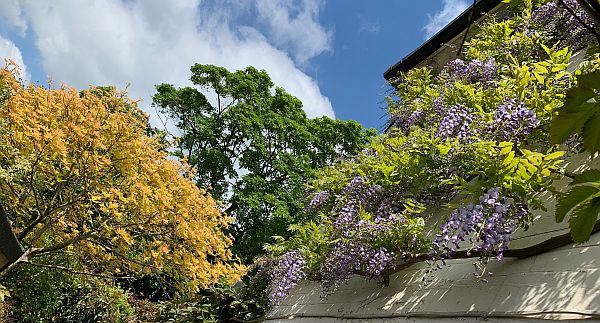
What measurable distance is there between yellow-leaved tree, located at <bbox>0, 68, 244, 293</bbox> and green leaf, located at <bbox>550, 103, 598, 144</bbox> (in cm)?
570

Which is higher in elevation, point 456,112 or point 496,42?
point 496,42

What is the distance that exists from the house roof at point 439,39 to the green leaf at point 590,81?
Result: 19.3 ft

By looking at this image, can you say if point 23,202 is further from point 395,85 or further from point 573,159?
point 573,159

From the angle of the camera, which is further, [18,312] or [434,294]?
[18,312]

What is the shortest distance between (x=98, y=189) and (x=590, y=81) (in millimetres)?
6213

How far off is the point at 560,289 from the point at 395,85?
534 cm

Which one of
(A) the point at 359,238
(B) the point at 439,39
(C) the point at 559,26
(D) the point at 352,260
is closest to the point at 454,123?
(A) the point at 359,238

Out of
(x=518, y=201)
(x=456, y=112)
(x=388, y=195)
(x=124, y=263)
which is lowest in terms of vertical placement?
(x=518, y=201)

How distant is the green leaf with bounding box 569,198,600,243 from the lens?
0.96 metres

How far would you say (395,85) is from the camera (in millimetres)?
7484

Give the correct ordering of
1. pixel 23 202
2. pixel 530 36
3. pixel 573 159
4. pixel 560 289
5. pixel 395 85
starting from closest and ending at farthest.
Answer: pixel 560 289
pixel 573 159
pixel 530 36
pixel 23 202
pixel 395 85

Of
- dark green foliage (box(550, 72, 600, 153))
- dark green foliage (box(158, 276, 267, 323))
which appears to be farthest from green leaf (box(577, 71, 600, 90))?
dark green foliage (box(158, 276, 267, 323))

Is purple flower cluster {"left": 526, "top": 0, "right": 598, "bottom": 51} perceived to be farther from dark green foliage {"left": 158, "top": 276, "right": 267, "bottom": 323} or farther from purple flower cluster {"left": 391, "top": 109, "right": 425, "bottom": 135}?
dark green foliage {"left": 158, "top": 276, "right": 267, "bottom": 323}

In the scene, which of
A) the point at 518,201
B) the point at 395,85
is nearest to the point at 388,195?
the point at 518,201
